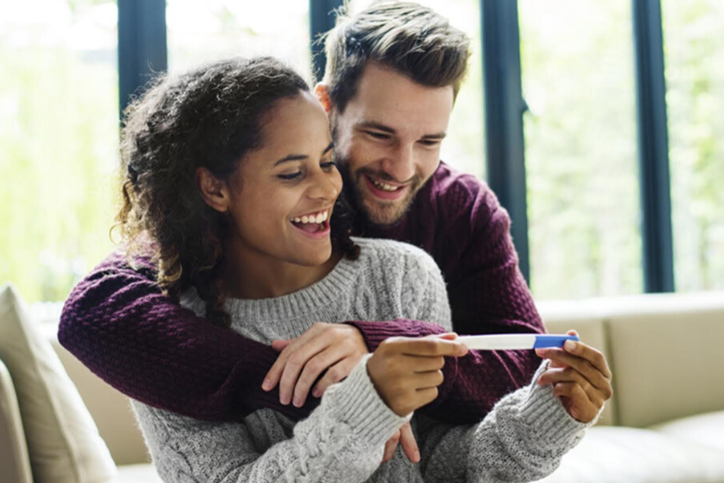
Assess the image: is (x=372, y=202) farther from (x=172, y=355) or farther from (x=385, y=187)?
(x=172, y=355)

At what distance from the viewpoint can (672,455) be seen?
204 centimetres

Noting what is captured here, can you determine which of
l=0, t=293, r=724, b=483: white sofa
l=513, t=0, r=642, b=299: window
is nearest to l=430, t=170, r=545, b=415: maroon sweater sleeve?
l=0, t=293, r=724, b=483: white sofa

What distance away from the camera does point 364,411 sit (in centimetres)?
99

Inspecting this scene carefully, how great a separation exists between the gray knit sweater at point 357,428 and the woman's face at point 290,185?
0.37 feet

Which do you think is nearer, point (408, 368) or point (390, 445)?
point (408, 368)

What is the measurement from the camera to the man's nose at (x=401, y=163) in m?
1.59

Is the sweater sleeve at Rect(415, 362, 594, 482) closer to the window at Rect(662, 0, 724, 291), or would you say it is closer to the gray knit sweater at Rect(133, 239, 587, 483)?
the gray knit sweater at Rect(133, 239, 587, 483)

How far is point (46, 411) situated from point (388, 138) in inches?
33.8

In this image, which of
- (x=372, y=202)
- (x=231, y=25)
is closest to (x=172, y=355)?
(x=372, y=202)

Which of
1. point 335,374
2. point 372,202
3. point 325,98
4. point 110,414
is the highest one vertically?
point 325,98

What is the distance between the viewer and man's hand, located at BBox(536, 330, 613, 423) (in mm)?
1086

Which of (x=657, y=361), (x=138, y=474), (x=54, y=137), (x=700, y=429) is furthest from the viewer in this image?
(x=54, y=137)

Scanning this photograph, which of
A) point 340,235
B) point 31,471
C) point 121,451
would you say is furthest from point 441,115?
point 121,451

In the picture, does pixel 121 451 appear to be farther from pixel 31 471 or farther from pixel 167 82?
pixel 167 82
